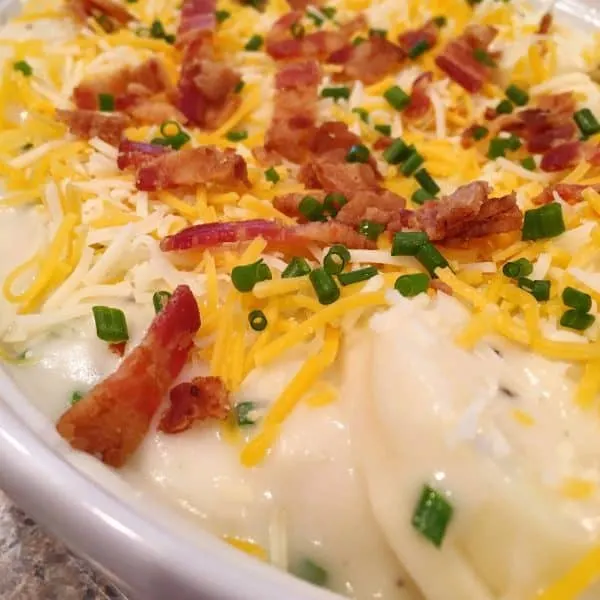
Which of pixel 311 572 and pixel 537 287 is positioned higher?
pixel 537 287

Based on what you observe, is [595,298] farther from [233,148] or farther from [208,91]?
[208,91]

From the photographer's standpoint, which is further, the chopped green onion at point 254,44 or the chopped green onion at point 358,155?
the chopped green onion at point 254,44

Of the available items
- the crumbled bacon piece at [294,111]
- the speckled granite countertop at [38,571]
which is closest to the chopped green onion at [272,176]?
the crumbled bacon piece at [294,111]

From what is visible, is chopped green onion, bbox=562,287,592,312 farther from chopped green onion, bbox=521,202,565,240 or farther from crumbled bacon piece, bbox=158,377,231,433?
crumbled bacon piece, bbox=158,377,231,433

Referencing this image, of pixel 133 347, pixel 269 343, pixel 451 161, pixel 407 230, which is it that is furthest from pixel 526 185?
pixel 133 347

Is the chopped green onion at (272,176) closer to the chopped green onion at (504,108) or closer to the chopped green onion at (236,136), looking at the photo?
the chopped green onion at (236,136)

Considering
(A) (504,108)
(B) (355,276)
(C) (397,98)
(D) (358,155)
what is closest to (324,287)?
(B) (355,276)

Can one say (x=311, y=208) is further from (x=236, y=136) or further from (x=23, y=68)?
(x=23, y=68)
